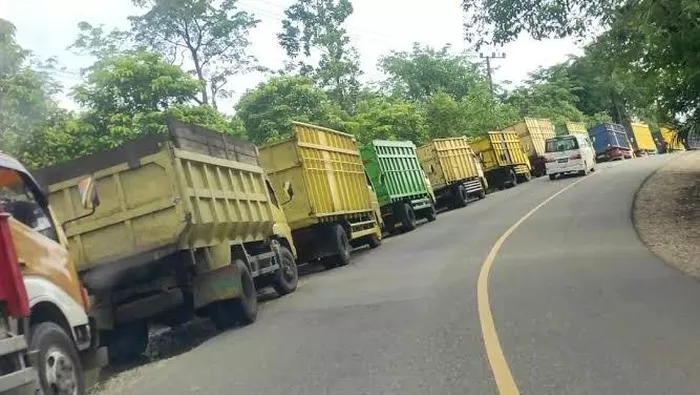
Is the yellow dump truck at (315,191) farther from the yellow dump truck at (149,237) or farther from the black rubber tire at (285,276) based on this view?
the yellow dump truck at (149,237)

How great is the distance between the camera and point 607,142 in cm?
4972

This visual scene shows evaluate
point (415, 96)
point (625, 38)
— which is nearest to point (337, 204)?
point (625, 38)

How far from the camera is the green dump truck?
22936mm

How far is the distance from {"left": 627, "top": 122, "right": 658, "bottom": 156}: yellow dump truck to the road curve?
150ft

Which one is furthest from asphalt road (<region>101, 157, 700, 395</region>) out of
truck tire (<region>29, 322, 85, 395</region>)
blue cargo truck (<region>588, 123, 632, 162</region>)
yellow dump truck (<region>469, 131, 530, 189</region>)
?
blue cargo truck (<region>588, 123, 632, 162</region>)

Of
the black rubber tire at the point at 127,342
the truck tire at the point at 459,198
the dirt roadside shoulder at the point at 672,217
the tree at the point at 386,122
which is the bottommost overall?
the dirt roadside shoulder at the point at 672,217

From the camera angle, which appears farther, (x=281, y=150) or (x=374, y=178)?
(x=374, y=178)

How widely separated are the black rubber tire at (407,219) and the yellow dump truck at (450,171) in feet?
17.3

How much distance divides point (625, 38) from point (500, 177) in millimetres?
20977

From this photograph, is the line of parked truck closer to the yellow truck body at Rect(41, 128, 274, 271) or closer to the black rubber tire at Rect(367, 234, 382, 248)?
the yellow truck body at Rect(41, 128, 274, 271)

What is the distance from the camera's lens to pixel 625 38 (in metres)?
16.9

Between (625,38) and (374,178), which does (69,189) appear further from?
(374,178)

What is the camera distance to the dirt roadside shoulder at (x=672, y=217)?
12539mm

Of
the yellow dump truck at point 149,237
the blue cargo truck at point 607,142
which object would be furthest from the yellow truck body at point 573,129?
the yellow dump truck at point 149,237
